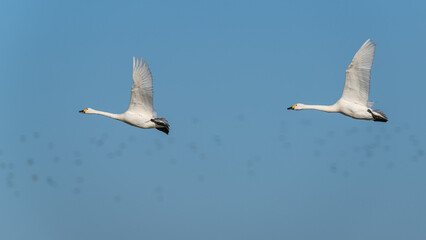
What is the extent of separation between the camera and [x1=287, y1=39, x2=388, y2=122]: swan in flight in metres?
92.8

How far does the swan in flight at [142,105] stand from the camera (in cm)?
9288

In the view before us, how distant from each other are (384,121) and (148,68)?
1545 cm

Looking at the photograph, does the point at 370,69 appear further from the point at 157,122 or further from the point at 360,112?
the point at 157,122

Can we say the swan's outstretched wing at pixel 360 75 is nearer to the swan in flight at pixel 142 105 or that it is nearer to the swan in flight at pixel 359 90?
the swan in flight at pixel 359 90

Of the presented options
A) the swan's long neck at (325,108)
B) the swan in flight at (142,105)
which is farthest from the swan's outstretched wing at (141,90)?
the swan's long neck at (325,108)

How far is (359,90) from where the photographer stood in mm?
93750

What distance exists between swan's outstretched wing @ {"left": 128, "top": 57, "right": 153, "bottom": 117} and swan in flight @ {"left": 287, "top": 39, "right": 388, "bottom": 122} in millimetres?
11631

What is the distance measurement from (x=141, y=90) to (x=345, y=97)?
1316cm

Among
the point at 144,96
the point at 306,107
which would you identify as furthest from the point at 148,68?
the point at 306,107

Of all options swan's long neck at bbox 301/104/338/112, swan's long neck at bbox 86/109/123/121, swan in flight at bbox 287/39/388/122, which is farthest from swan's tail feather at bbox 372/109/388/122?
swan's long neck at bbox 86/109/123/121

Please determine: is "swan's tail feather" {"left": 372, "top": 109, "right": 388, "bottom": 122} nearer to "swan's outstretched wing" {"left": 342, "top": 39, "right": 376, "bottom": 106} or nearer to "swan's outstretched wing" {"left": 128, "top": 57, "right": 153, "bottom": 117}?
"swan's outstretched wing" {"left": 342, "top": 39, "right": 376, "bottom": 106}

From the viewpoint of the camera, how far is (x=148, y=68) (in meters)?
92.8

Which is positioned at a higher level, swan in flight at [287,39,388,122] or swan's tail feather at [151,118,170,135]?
swan in flight at [287,39,388,122]

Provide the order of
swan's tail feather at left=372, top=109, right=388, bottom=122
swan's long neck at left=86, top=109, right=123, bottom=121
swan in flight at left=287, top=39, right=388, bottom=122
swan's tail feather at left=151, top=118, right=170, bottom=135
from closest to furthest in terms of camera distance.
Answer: swan in flight at left=287, top=39, right=388, bottom=122, swan's tail feather at left=372, top=109, right=388, bottom=122, swan's tail feather at left=151, top=118, right=170, bottom=135, swan's long neck at left=86, top=109, right=123, bottom=121
